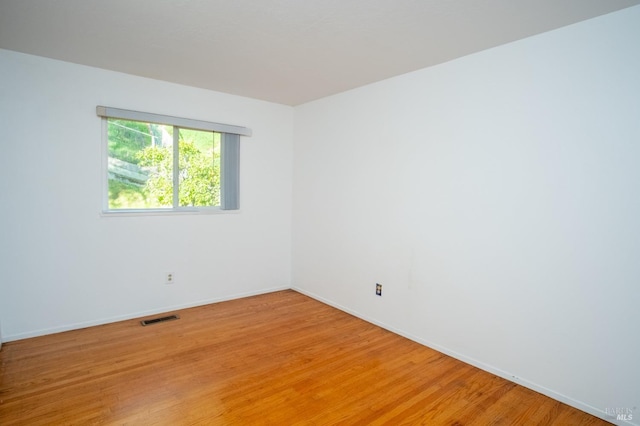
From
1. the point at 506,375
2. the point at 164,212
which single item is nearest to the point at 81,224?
the point at 164,212

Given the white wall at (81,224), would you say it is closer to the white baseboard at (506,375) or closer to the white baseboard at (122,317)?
the white baseboard at (122,317)

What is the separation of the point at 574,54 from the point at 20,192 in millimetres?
4337

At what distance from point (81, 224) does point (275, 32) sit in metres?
2.50

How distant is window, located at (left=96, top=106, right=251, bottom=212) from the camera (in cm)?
332

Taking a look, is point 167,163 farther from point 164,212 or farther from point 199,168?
point 164,212

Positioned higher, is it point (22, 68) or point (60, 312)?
point (22, 68)

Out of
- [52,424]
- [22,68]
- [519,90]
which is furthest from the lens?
[22,68]

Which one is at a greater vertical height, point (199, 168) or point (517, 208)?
point (199, 168)

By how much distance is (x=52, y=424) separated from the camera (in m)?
1.89

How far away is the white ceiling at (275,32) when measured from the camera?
6.49 feet

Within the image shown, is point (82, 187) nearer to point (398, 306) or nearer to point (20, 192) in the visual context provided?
point (20, 192)

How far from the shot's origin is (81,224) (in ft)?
10.3

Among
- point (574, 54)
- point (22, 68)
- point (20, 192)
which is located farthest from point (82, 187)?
point (574, 54)

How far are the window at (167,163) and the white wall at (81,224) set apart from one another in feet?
0.40
